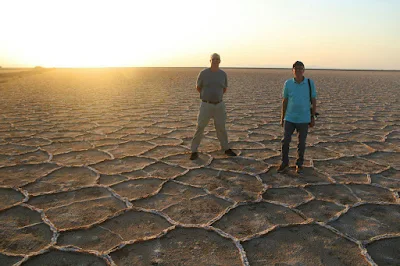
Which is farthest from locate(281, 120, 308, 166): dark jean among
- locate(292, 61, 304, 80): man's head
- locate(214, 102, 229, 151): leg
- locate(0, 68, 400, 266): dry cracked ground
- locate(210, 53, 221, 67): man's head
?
locate(210, 53, 221, 67): man's head

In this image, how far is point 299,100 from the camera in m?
3.52

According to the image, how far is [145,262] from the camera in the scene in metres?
2.17

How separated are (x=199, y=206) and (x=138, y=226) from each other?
1.91 feet

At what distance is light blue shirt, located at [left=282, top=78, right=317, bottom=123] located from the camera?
138 inches

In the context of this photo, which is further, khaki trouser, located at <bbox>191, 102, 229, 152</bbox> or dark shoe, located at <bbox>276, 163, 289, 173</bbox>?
khaki trouser, located at <bbox>191, 102, 229, 152</bbox>

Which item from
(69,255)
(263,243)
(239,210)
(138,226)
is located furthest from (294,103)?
(69,255)

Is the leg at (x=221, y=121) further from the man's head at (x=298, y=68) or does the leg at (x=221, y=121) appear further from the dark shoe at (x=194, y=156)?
the man's head at (x=298, y=68)

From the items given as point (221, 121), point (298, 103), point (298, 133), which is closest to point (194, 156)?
point (221, 121)

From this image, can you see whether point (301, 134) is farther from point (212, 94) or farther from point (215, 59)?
point (215, 59)

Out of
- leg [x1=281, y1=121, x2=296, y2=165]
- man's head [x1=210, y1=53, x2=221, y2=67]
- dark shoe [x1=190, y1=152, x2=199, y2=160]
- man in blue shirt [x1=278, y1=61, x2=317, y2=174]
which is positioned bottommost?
dark shoe [x1=190, y1=152, x2=199, y2=160]

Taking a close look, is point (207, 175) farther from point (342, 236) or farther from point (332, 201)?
point (342, 236)

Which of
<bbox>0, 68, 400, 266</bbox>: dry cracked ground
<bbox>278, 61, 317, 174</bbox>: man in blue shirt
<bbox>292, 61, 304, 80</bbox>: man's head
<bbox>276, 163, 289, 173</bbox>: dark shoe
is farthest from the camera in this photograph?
<bbox>276, 163, 289, 173</bbox>: dark shoe

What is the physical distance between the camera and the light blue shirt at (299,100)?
352 cm

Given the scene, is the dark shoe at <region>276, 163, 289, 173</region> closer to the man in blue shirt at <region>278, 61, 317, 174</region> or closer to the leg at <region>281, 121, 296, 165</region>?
the leg at <region>281, 121, 296, 165</region>
